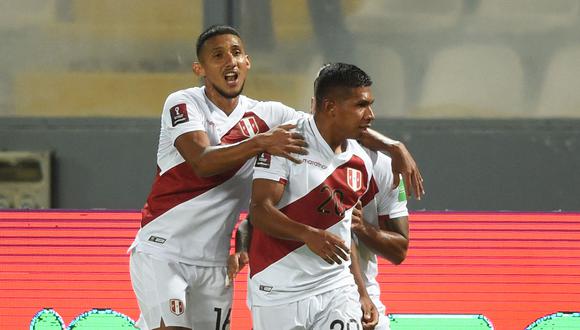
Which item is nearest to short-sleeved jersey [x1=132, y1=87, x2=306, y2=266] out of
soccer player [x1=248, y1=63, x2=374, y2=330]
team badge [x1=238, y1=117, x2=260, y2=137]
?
team badge [x1=238, y1=117, x2=260, y2=137]

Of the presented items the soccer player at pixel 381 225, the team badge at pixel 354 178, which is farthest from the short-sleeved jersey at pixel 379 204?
the team badge at pixel 354 178

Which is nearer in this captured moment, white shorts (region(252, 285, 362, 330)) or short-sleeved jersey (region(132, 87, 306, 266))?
white shorts (region(252, 285, 362, 330))

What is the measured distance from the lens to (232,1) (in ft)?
22.6

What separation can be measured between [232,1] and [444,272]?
2105 millimetres

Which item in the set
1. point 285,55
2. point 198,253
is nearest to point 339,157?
point 198,253

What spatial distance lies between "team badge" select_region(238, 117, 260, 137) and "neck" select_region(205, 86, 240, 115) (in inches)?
2.9

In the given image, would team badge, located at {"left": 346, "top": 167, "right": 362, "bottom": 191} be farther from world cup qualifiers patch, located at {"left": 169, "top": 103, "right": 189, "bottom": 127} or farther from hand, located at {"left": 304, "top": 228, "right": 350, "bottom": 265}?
world cup qualifiers patch, located at {"left": 169, "top": 103, "right": 189, "bottom": 127}

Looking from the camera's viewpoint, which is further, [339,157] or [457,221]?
[457,221]

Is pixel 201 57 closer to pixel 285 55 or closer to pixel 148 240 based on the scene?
pixel 148 240

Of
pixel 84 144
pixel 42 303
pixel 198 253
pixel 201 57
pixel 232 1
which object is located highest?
pixel 232 1

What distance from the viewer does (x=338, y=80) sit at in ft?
14.2

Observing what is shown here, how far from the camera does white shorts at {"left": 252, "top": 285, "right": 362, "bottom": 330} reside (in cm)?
424

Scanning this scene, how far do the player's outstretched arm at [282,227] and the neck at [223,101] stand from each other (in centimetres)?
60

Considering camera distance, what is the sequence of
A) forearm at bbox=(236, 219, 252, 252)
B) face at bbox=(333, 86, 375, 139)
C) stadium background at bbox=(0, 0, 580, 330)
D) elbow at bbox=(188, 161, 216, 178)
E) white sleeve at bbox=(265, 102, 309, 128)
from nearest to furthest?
face at bbox=(333, 86, 375, 139) → elbow at bbox=(188, 161, 216, 178) → forearm at bbox=(236, 219, 252, 252) → white sleeve at bbox=(265, 102, 309, 128) → stadium background at bbox=(0, 0, 580, 330)
